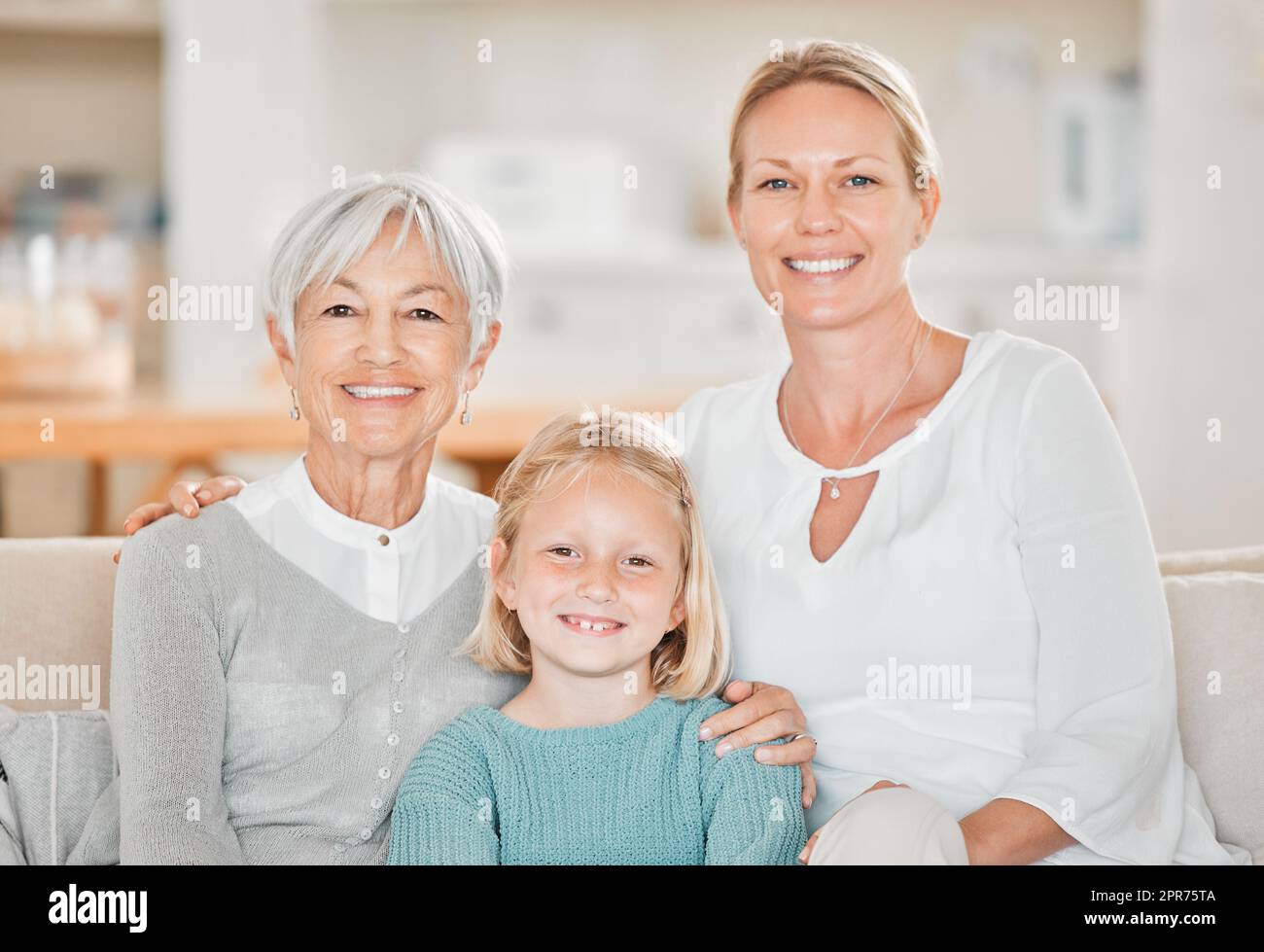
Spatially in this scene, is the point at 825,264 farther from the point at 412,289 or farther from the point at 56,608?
the point at 56,608

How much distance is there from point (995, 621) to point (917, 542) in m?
0.11

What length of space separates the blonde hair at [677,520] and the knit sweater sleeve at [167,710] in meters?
0.25

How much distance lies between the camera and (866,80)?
1.42 m

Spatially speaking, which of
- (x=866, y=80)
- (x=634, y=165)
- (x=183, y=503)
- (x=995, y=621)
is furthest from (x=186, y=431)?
(x=634, y=165)

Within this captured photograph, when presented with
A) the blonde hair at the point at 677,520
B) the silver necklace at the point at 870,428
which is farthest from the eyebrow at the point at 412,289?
the silver necklace at the point at 870,428

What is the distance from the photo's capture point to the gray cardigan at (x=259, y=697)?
4.16 feet

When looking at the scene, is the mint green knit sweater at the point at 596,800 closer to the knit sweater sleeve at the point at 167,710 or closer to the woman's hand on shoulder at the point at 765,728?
the woman's hand on shoulder at the point at 765,728

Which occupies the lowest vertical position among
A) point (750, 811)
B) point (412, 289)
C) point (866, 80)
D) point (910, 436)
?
point (750, 811)

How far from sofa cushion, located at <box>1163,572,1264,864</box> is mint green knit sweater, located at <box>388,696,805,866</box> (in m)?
0.52

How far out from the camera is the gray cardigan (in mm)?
1267

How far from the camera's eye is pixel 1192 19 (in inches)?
153

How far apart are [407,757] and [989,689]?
580 mm
